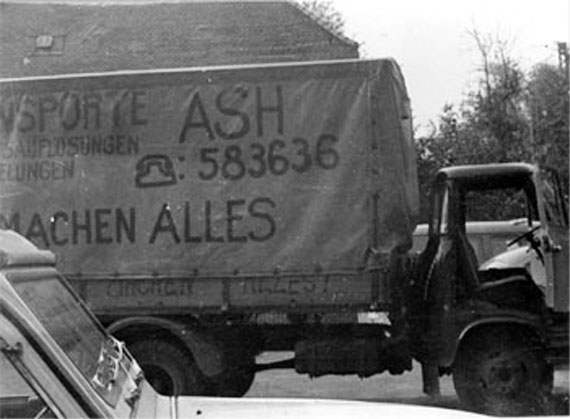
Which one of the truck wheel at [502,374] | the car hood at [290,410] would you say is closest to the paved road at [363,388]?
the truck wheel at [502,374]

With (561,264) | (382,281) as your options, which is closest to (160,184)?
(382,281)

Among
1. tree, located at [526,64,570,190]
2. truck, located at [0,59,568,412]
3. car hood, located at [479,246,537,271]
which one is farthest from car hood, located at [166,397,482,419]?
tree, located at [526,64,570,190]

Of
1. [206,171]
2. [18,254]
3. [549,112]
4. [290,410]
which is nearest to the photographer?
Result: [18,254]

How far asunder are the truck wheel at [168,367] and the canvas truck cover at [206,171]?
47cm

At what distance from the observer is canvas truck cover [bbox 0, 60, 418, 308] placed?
6414 mm

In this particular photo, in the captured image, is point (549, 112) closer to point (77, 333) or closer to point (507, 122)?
point (507, 122)

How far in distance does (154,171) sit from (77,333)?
3797 mm

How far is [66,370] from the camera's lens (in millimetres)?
2328

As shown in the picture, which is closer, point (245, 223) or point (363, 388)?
point (245, 223)

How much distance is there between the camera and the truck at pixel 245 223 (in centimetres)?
641

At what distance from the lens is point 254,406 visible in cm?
300

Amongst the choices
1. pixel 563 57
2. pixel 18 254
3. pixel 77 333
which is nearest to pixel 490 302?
pixel 563 57

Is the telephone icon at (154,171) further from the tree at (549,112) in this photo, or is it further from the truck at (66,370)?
the tree at (549,112)

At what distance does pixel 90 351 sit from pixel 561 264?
4461 mm
